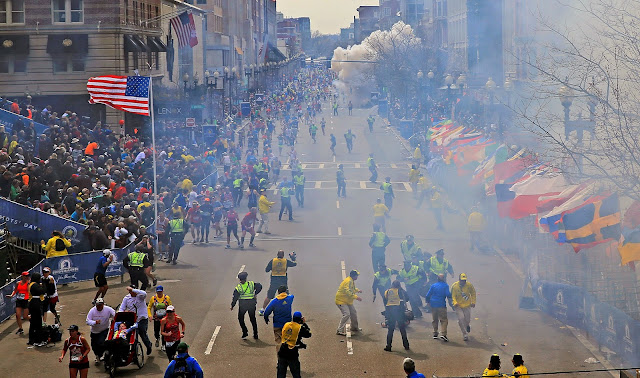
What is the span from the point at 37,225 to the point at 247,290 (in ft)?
24.3

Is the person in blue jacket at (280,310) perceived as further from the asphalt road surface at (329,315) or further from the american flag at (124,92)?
the american flag at (124,92)

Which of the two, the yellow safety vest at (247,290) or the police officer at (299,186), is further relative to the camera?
the police officer at (299,186)

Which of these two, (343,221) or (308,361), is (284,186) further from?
(308,361)

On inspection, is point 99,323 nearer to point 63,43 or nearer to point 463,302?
point 463,302

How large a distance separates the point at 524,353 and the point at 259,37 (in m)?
116

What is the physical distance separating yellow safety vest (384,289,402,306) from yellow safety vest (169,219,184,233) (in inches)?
342

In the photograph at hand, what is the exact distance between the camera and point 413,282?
1753 centimetres

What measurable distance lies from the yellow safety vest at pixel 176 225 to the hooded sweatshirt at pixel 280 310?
8.67 metres

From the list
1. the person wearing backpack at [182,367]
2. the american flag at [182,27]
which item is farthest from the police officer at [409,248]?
the american flag at [182,27]

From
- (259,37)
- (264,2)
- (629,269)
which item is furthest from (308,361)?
(264,2)

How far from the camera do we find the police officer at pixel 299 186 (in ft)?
108

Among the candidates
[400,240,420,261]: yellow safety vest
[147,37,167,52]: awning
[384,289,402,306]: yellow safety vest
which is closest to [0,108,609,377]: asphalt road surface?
[384,289,402,306]: yellow safety vest

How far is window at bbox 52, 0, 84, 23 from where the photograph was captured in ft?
140

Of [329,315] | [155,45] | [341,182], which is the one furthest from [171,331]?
[155,45]
